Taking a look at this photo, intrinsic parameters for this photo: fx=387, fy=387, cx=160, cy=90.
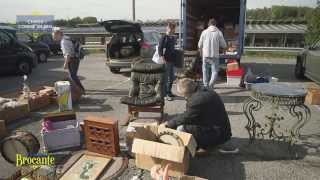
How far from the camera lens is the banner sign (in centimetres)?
3371

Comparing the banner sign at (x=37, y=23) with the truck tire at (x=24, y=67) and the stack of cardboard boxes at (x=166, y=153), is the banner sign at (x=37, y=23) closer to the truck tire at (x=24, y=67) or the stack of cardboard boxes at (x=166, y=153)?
the truck tire at (x=24, y=67)

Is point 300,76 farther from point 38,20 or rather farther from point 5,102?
point 38,20

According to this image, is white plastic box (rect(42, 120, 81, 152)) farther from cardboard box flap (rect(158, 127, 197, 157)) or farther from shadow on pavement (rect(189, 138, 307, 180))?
shadow on pavement (rect(189, 138, 307, 180))

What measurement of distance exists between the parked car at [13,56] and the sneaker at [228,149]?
9.80 m

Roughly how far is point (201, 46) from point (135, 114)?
3194 millimetres

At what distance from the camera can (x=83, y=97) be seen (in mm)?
9742

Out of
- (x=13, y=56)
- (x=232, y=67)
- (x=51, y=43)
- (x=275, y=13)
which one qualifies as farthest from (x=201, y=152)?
(x=275, y=13)

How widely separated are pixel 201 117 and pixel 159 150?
3.11ft

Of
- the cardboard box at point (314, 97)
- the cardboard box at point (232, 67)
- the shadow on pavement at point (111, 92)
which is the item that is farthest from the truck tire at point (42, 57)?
the cardboard box at point (314, 97)

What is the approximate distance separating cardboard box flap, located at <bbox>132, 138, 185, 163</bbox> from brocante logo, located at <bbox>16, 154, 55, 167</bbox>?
3.73 ft

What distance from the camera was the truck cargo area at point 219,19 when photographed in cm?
1261

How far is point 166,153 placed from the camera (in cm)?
479

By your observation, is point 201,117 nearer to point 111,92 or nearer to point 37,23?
point 111,92

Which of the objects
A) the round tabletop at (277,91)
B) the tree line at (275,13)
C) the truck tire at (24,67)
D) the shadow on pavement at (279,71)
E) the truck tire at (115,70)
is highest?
the tree line at (275,13)
